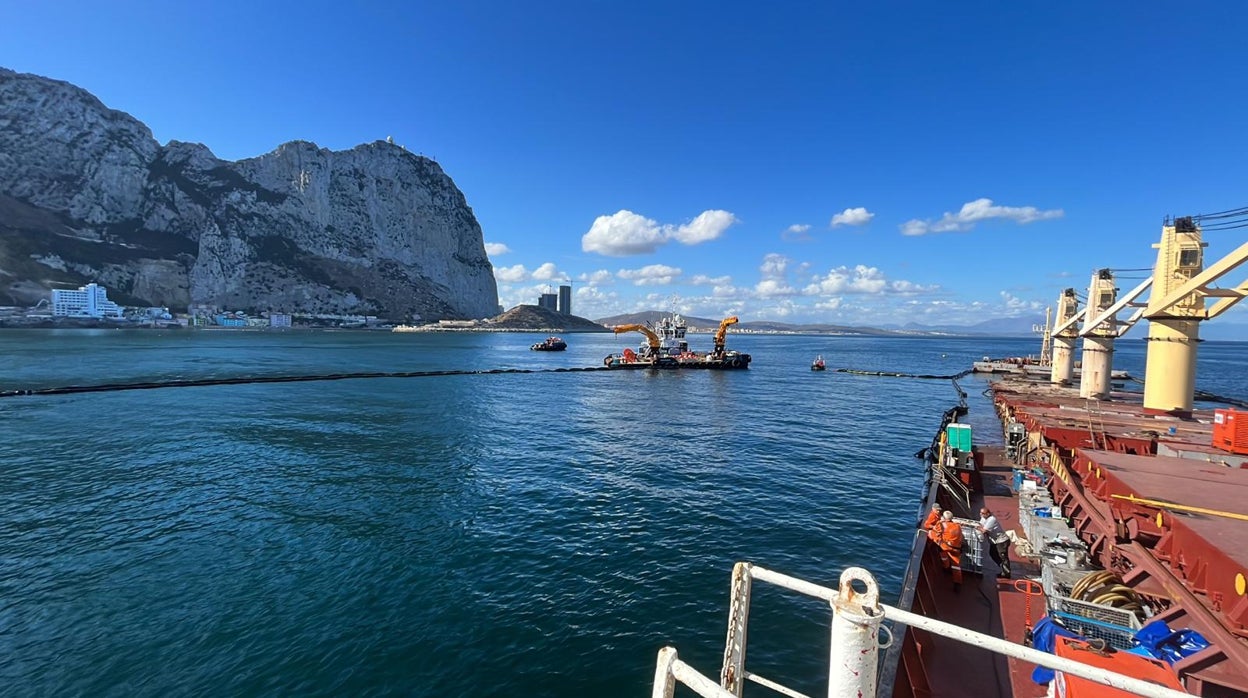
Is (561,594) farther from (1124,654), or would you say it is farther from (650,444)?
(650,444)

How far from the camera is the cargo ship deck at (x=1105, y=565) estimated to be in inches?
309

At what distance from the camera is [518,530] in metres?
18.7

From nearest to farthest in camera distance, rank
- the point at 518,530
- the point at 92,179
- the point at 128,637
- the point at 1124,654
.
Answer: the point at 1124,654 → the point at 128,637 → the point at 518,530 → the point at 92,179

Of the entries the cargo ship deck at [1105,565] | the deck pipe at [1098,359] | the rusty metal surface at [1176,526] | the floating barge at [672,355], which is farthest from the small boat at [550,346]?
the rusty metal surface at [1176,526]

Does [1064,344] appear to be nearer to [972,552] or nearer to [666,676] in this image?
[972,552]

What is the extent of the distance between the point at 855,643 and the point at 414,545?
16.9 metres

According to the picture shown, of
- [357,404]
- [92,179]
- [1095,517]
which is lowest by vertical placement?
[357,404]

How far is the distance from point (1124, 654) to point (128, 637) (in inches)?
757

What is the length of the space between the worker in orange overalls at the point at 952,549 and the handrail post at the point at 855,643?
1196 centimetres

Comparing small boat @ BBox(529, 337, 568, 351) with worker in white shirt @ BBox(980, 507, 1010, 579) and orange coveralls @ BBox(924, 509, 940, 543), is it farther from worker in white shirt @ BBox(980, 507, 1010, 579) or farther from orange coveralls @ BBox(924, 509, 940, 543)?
worker in white shirt @ BBox(980, 507, 1010, 579)

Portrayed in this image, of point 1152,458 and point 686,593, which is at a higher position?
point 1152,458

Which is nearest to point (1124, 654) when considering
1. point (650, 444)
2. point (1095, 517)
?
point (1095, 517)

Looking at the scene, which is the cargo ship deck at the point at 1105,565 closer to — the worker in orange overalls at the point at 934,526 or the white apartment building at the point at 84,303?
the worker in orange overalls at the point at 934,526

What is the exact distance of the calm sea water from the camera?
37.2 feet
